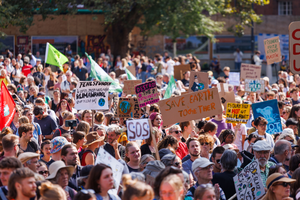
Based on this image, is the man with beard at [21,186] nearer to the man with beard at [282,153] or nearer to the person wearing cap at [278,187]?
the person wearing cap at [278,187]

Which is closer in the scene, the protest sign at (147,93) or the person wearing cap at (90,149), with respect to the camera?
the person wearing cap at (90,149)

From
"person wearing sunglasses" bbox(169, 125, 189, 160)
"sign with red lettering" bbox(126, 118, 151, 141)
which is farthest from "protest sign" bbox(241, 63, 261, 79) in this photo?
"sign with red lettering" bbox(126, 118, 151, 141)

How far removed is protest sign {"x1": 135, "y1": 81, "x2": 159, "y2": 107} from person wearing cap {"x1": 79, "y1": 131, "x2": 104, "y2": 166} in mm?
2476

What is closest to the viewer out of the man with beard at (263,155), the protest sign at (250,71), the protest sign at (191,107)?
the man with beard at (263,155)

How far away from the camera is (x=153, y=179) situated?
5.23 meters

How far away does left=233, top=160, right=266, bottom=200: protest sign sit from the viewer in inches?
216

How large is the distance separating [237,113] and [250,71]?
5.77 metres

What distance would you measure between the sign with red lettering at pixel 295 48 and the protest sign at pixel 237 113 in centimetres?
217

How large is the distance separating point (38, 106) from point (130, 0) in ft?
48.7

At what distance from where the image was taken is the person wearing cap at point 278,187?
16.6 ft

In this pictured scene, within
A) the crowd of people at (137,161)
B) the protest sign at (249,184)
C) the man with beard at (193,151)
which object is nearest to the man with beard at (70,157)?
the crowd of people at (137,161)

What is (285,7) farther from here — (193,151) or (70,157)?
(70,157)

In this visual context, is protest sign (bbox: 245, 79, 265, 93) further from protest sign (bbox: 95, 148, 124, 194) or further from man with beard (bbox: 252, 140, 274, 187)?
protest sign (bbox: 95, 148, 124, 194)

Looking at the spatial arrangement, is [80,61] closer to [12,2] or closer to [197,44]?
[12,2]
